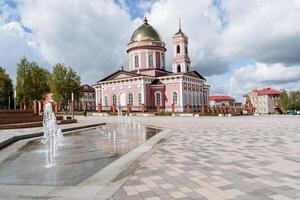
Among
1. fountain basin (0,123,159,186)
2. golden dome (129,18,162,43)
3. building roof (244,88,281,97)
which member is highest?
golden dome (129,18,162,43)

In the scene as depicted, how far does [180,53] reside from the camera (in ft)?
190

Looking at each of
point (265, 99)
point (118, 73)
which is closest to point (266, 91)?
point (265, 99)

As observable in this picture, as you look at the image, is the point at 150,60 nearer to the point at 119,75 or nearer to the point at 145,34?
the point at 145,34

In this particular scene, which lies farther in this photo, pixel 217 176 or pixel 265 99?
pixel 265 99

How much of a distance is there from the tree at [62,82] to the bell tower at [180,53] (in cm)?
2155

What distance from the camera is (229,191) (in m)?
4.32

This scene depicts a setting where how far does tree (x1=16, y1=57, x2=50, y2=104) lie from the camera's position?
152 feet

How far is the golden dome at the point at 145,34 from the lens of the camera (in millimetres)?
55438

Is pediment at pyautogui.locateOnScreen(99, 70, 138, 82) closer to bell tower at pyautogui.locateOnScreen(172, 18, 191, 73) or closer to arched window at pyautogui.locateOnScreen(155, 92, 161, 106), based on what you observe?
arched window at pyautogui.locateOnScreen(155, 92, 161, 106)

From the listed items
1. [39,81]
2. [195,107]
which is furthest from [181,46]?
[39,81]

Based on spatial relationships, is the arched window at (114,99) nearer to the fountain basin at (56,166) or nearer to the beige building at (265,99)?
the fountain basin at (56,166)

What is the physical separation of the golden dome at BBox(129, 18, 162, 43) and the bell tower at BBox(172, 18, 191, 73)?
13.0ft

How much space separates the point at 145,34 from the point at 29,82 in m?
24.2

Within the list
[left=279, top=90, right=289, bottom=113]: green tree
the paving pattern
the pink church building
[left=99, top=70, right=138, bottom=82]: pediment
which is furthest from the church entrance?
[left=279, top=90, right=289, bottom=113]: green tree
